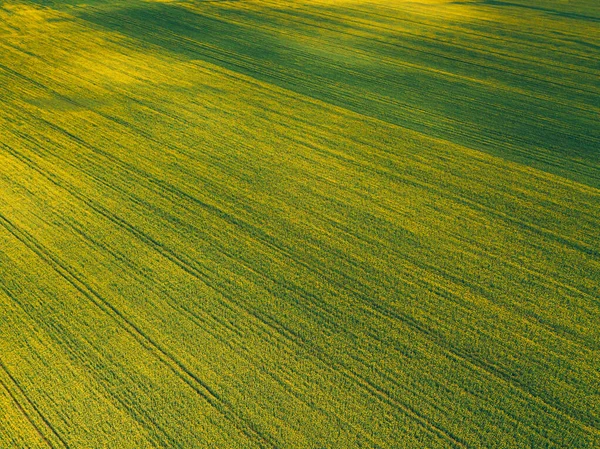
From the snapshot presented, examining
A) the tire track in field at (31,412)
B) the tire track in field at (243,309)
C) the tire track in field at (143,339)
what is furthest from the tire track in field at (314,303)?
the tire track in field at (31,412)

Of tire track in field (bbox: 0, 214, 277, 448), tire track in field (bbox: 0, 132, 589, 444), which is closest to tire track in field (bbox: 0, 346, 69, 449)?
tire track in field (bbox: 0, 214, 277, 448)

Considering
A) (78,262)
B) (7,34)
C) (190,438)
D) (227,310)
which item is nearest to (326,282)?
(227,310)

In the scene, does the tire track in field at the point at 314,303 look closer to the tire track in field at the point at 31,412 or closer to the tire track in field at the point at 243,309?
the tire track in field at the point at 243,309

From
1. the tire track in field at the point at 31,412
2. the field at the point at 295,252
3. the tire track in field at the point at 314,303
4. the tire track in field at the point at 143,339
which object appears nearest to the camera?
the tire track in field at the point at 31,412

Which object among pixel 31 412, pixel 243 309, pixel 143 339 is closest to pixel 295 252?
pixel 243 309

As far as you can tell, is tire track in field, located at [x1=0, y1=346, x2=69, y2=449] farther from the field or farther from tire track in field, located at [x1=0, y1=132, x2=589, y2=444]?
tire track in field, located at [x1=0, y1=132, x2=589, y2=444]

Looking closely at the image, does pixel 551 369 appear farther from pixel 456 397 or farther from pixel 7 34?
pixel 7 34

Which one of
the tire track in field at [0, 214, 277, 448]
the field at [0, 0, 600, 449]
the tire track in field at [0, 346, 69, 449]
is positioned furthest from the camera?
the field at [0, 0, 600, 449]

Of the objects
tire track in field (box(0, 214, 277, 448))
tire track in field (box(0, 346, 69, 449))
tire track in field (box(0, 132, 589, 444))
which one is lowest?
tire track in field (box(0, 346, 69, 449))
